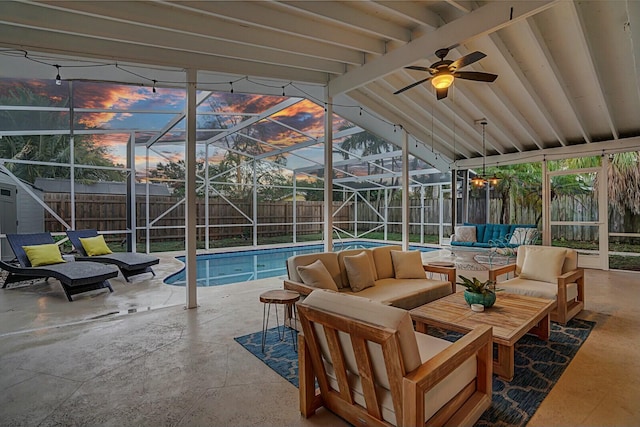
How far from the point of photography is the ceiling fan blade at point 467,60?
304 centimetres

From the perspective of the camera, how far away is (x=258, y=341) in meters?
3.27

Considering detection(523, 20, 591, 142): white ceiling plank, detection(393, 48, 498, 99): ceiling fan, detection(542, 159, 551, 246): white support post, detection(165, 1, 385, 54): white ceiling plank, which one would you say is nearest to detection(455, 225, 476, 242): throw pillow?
detection(542, 159, 551, 246): white support post

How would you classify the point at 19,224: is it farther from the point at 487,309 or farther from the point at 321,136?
the point at 487,309

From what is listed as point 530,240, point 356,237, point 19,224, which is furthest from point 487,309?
point 356,237

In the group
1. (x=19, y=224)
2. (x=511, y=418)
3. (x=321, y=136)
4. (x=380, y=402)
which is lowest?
(x=511, y=418)

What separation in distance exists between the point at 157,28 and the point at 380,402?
4.22 metres

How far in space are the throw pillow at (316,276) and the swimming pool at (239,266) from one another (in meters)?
3.47

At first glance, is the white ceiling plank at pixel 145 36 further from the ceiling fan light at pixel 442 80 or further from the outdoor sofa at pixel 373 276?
the outdoor sofa at pixel 373 276

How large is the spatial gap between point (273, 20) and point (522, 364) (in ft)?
13.9

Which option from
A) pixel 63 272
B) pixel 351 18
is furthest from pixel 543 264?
pixel 63 272

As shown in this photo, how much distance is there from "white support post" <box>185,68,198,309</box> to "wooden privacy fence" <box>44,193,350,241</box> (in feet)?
18.6

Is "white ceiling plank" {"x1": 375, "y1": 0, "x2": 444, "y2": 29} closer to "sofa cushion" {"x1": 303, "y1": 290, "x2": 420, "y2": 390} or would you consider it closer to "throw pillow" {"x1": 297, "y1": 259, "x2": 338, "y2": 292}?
"throw pillow" {"x1": 297, "y1": 259, "x2": 338, "y2": 292}

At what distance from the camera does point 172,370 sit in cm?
267

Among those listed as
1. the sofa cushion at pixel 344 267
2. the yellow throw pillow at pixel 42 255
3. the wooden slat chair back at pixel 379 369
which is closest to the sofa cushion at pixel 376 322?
the wooden slat chair back at pixel 379 369
